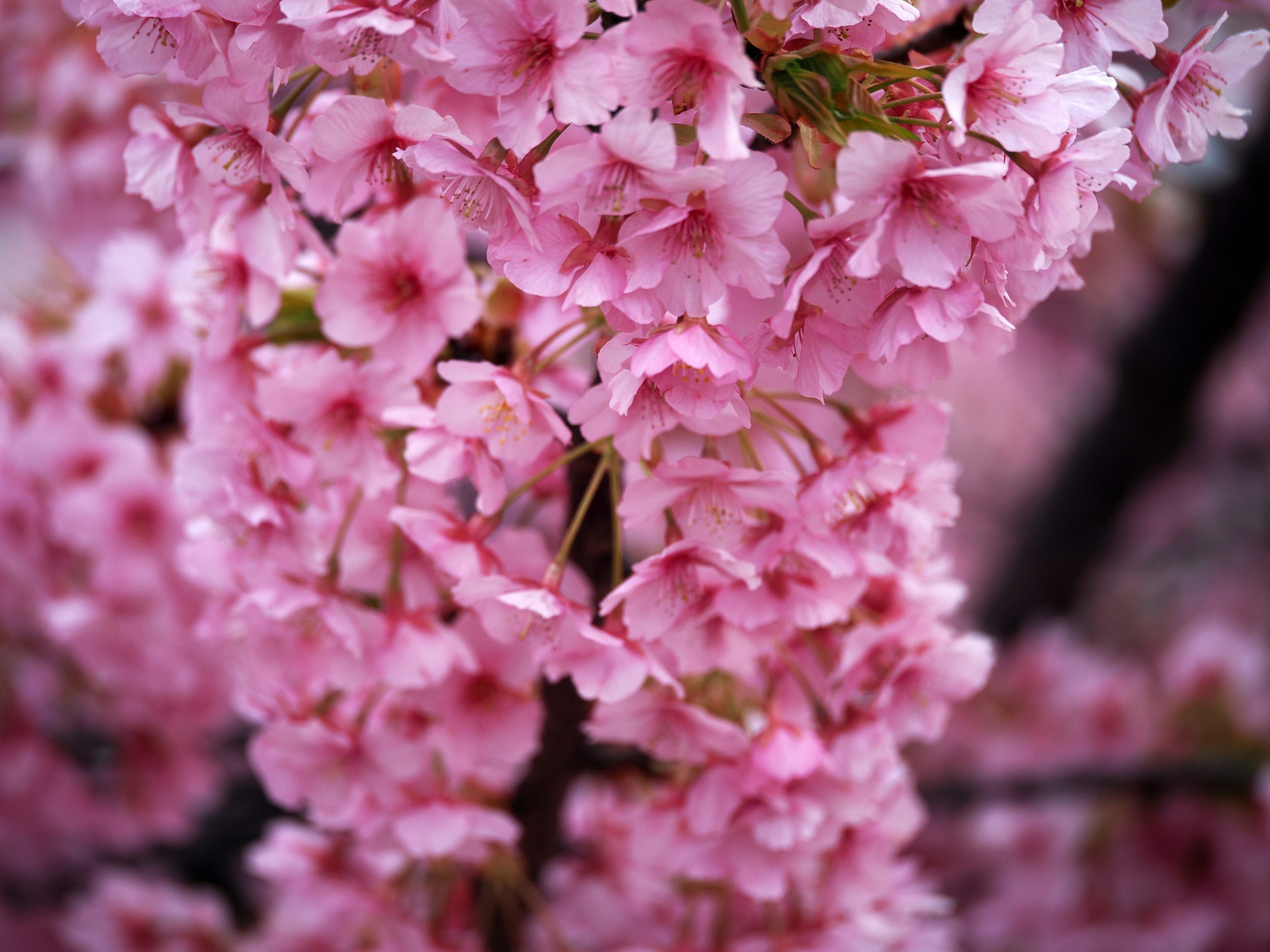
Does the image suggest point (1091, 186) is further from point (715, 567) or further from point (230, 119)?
point (230, 119)

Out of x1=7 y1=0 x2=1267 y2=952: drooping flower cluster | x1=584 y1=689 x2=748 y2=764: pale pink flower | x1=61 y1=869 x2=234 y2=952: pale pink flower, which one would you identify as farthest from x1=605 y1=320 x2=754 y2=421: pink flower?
x1=61 y1=869 x2=234 y2=952: pale pink flower

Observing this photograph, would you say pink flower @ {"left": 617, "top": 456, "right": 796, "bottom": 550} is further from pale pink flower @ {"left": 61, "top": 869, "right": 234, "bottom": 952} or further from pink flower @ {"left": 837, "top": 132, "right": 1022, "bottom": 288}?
pale pink flower @ {"left": 61, "top": 869, "right": 234, "bottom": 952}

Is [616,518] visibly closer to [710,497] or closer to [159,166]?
[710,497]

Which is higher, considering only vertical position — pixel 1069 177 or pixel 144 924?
pixel 1069 177

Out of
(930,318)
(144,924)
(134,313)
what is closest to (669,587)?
(930,318)

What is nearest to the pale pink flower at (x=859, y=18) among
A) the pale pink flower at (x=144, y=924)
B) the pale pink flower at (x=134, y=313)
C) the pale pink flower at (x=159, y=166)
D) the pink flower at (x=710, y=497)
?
the pink flower at (x=710, y=497)

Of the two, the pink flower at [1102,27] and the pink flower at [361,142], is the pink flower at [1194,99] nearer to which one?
the pink flower at [1102,27]
